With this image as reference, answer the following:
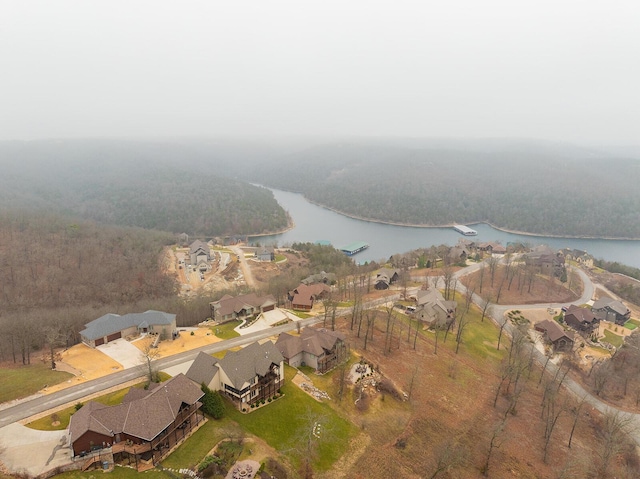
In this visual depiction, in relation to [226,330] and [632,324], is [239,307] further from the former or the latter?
[632,324]

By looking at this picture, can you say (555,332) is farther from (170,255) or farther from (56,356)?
(170,255)

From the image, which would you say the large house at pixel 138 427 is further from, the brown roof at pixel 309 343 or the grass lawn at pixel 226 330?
the grass lawn at pixel 226 330

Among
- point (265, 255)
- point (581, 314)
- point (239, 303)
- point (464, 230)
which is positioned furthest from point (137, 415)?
point (464, 230)

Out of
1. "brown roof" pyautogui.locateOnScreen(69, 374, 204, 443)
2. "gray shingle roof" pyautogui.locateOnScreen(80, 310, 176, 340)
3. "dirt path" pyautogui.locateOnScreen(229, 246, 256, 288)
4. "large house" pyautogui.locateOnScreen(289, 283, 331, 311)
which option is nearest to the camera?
"brown roof" pyautogui.locateOnScreen(69, 374, 204, 443)

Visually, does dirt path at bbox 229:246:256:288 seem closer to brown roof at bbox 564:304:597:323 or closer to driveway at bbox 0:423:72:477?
driveway at bbox 0:423:72:477

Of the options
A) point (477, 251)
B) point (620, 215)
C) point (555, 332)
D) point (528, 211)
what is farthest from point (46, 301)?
point (620, 215)

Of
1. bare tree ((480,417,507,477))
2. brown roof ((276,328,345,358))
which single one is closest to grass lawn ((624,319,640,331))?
bare tree ((480,417,507,477))
